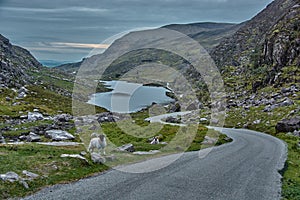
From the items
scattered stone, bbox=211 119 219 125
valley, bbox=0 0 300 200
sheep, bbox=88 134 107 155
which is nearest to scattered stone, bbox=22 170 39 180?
valley, bbox=0 0 300 200

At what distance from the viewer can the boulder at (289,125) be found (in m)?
65.8

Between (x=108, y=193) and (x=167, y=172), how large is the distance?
7.60 meters

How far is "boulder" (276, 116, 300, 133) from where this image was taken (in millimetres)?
65812

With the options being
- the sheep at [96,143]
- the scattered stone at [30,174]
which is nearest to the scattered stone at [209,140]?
the sheep at [96,143]

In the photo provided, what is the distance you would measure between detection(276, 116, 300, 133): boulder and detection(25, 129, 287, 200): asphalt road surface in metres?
35.5

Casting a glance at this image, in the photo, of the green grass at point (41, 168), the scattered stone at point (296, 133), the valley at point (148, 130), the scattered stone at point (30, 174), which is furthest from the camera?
the scattered stone at point (296, 133)

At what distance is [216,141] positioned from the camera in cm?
5038

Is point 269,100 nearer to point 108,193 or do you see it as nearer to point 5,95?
point 108,193

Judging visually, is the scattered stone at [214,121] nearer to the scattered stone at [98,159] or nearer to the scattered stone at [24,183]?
the scattered stone at [98,159]

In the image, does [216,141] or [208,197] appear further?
[216,141]

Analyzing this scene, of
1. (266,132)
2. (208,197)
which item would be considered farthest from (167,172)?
(266,132)

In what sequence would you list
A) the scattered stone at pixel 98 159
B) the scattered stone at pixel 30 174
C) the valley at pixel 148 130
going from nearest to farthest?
1. the scattered stone at pixel 30 174
2. the valley at pixel 148 130
3. the scattered stone at pixel 98 159

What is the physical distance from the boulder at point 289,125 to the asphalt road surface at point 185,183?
35.5 m

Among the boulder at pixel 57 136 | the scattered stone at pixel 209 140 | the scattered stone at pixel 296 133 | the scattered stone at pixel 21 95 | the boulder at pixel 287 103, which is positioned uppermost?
the boulder at pixel 287 103
